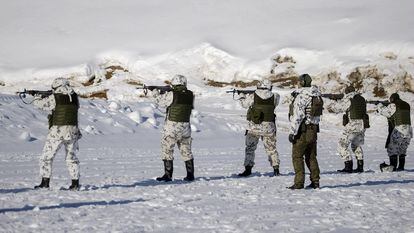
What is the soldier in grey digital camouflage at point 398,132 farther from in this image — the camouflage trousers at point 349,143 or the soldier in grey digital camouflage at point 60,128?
the soldier in grey digital camouflage at point 60,128

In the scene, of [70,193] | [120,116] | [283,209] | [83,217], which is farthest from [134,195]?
[120,116]

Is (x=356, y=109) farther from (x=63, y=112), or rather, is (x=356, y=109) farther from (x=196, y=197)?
(x=63, y=112)

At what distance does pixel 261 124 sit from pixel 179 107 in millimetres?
1920

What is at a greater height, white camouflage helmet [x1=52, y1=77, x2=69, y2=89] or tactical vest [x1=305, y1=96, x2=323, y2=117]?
white camouflage helmet [x1=52, y1=77, x2=69, y2=89]

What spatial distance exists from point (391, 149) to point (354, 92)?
185cm

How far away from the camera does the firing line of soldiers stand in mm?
8008

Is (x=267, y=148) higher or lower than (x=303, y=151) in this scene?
lower

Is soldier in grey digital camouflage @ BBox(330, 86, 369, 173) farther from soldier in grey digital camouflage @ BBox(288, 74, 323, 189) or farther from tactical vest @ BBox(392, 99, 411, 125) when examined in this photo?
Result: soldier in grey digital camouflage @ BBox(288, 74, 323, 189)

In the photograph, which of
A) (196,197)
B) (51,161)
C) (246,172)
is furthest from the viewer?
(246,172)

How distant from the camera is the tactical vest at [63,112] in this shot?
798 centimetres

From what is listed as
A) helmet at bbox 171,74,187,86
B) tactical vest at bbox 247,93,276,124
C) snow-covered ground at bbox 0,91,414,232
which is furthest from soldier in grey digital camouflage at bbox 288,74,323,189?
helmet at bbox 171,74,187,86

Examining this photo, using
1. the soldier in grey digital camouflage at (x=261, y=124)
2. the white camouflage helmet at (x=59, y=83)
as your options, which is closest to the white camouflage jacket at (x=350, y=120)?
the soldier in grey digital camouflage at (x=261, y=124)

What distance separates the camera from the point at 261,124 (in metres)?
10.4

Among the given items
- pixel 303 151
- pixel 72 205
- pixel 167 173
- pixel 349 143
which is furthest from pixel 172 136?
pixel 349 143
